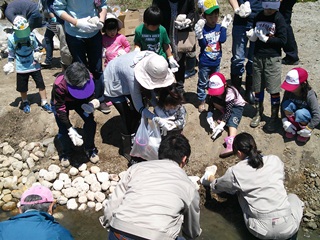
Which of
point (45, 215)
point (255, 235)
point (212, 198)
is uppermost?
point (45, 215)

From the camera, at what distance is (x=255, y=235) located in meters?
3.71

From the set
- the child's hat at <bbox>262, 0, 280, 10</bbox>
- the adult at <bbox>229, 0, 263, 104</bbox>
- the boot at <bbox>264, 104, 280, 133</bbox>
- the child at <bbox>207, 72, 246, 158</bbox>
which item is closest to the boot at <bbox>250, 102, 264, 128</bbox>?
the boot at <bbox>264, 104, 280, 133</bbox>

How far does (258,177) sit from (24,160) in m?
3.08

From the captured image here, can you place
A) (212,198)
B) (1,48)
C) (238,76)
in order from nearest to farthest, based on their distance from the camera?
(212,198) → (238,76) → (1,48)

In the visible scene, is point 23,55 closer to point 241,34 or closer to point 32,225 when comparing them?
point 241,34

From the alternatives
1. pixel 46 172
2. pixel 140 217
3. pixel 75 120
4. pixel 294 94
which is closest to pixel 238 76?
pixel 294 94

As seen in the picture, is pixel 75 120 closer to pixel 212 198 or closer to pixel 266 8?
pixel 212 198

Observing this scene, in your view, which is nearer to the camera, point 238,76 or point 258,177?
point 258,177

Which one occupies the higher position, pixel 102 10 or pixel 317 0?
pixel 102 10

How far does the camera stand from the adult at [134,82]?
150 inches

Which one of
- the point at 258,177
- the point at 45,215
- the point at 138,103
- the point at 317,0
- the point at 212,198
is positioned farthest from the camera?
the point at 317,0

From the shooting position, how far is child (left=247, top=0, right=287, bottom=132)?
14.5 feet

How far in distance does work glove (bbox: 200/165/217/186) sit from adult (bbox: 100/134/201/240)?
1465 mm

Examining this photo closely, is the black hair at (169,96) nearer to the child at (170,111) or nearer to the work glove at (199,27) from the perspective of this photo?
the child at (170,111)
